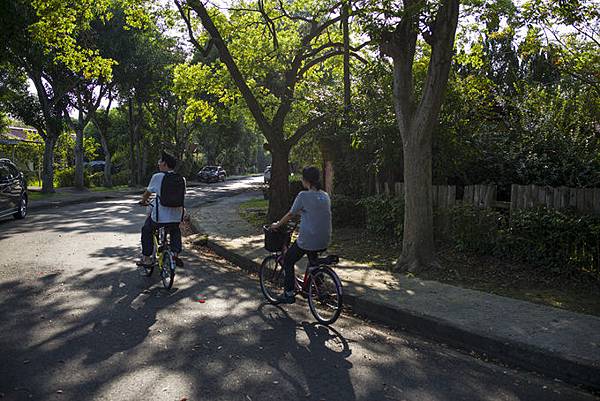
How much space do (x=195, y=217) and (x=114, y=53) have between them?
14.6m

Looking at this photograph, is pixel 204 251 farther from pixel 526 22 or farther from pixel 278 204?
pixel 526 22

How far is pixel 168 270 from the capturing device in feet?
22.9

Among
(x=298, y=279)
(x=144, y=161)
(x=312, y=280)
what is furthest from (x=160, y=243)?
(x=144, y=161)

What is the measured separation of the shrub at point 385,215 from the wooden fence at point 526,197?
2.71 feet

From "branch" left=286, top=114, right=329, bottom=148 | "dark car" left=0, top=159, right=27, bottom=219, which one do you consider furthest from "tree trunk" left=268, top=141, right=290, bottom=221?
"dark car" left=0, top=159, right=27, bottom=219

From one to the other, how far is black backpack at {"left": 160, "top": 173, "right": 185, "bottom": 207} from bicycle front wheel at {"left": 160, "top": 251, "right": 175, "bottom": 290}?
70 centimetres

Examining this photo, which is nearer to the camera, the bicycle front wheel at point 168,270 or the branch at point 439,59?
the bicycle front wheel at point 168,270

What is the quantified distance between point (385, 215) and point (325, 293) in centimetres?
530

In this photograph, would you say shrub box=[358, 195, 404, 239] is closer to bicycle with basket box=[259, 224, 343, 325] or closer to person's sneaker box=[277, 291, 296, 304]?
bicycle with basket box=[259, 224, 343, 325]

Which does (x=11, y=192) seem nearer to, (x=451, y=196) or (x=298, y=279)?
(x=298, y=279)

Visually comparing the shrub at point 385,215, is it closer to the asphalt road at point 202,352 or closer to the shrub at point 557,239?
the shrub at point 557,239

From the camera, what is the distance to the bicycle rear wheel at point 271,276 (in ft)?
21.7

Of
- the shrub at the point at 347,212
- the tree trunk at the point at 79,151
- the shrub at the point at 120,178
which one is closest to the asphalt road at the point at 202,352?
the shrub at the point at 347,212

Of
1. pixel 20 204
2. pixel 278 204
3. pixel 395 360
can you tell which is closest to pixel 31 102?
pixel 20 204
